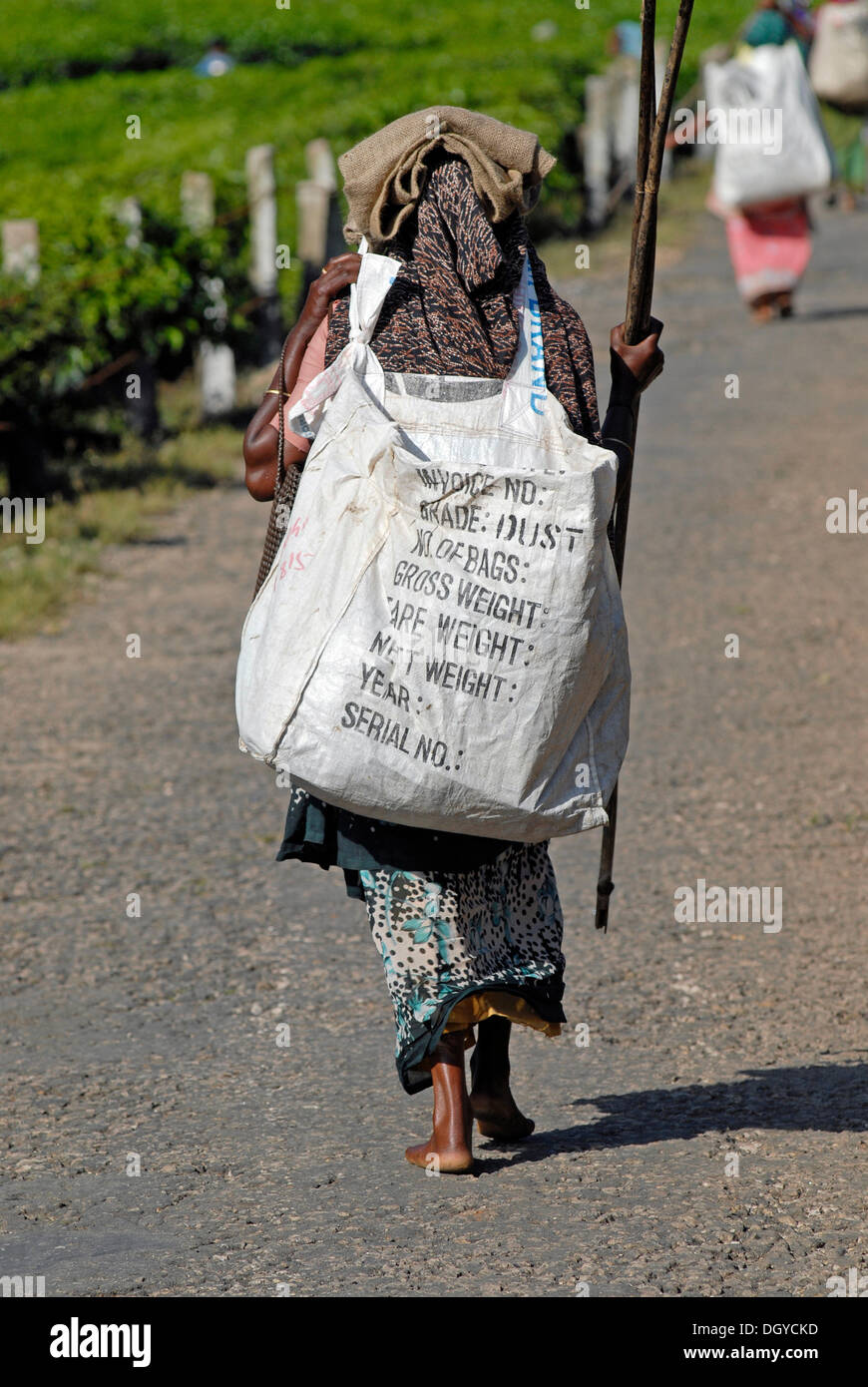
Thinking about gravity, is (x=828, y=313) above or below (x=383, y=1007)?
above

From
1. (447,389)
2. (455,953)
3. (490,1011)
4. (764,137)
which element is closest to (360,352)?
(447,389)

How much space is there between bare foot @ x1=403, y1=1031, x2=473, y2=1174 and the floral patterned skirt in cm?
3

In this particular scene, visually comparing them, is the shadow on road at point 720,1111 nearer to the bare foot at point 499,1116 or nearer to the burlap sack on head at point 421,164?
the bare foot at point 499,1116

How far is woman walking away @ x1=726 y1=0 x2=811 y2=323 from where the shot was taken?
12.7 m

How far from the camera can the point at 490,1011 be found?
11.3ft

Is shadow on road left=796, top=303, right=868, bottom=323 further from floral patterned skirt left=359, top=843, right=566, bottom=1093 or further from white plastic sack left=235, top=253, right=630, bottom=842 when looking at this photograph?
white plastic sack left=235, top=253, right=630, bottom=842

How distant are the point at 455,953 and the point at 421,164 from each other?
142 cm

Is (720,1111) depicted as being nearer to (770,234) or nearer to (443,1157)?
(443,1157)

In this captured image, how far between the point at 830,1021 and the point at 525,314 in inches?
74.1

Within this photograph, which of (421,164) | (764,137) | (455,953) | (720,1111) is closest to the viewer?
(421,164)

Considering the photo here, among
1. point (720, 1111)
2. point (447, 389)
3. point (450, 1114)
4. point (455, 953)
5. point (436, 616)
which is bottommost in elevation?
point (720, 1111)

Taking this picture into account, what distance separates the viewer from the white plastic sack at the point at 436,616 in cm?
304

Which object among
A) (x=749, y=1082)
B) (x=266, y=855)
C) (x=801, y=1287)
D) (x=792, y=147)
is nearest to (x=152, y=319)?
(x=792, y=147)

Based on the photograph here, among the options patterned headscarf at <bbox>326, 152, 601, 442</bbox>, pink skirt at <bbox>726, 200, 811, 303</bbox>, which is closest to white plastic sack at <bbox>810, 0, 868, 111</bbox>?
pink skirt at <bbox>726, 200, 811, 303</bbox>
